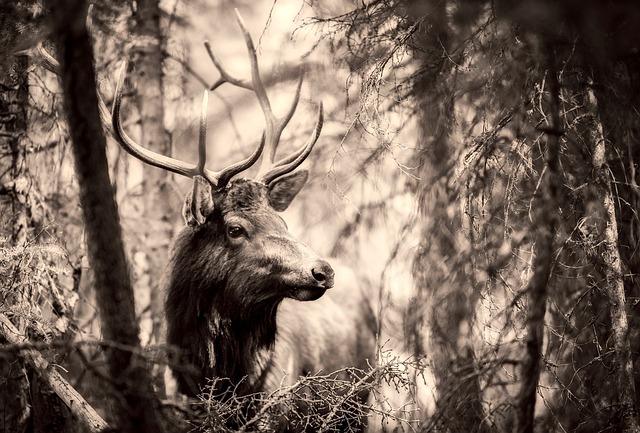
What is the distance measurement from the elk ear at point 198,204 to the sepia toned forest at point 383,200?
734 mm

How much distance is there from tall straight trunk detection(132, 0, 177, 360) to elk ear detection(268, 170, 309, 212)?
176cm

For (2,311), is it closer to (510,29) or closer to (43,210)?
(43,210)

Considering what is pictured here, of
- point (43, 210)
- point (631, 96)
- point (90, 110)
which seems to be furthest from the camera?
point (43, 210)

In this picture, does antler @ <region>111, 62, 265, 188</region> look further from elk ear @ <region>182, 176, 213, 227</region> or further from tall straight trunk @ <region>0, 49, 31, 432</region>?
tall straight trunk @ <region>0, 49, 31, 432</region>

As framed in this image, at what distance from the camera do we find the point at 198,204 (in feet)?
20.6

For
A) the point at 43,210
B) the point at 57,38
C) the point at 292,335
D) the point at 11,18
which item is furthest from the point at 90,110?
→ the point at 43,210

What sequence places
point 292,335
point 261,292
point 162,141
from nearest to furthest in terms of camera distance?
1. point 261,292
2. point 292,335
3. point 162,141

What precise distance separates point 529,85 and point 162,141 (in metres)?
3.88

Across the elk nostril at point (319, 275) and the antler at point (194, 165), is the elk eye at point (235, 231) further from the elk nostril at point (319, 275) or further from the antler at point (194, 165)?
the elk nostril at point (319, 275)

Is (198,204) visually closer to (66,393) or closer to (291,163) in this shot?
(291,163)

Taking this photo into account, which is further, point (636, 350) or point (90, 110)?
point (636, 350)

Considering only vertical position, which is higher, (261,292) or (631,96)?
(631,96)

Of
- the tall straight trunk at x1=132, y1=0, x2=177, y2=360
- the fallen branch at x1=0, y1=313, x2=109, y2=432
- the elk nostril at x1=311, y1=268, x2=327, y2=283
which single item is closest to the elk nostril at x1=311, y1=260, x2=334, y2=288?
the elk nostril at x1=311, y1=268, x2=327, y2=283

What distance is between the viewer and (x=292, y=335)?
701 centimetres
